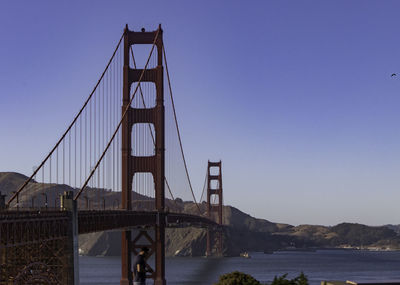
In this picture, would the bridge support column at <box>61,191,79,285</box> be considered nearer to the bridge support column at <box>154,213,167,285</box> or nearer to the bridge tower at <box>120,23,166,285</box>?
the bridge tower at <box>120,23,166,285</box>

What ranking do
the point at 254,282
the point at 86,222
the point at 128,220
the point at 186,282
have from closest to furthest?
1. the point at 254,282
2. the point at 86,222
3. the point at 128,220
4. the point at 186,282

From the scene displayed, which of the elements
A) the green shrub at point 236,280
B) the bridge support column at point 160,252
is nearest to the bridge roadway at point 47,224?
the green shrub at point 236,280

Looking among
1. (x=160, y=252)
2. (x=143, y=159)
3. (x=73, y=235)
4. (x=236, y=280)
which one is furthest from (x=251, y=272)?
(x=236, y=280)

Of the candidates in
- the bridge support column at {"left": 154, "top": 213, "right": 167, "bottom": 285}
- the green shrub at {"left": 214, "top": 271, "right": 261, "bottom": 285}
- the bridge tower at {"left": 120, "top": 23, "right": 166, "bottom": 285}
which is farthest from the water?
the green shrub at {"left": 214, "top": 271, "right": 261, "bottom": 285}

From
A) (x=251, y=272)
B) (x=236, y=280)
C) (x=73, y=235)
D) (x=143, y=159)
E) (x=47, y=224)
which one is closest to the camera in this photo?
(x=236, y=280)

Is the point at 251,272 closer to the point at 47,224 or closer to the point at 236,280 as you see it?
the point at 236,280

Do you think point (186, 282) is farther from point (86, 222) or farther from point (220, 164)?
point (220, 164)

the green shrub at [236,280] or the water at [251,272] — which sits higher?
the green shrub at [236,280]

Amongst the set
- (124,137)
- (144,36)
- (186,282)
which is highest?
(144,36)

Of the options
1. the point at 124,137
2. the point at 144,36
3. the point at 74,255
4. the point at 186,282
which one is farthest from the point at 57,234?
the point at 186,282

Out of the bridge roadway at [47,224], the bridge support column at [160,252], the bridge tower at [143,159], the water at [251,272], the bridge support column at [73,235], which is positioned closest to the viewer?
the bridge roadway at [47,224]

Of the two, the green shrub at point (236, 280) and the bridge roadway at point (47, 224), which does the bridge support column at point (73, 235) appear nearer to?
the bridge roadway at point (47, 224)
